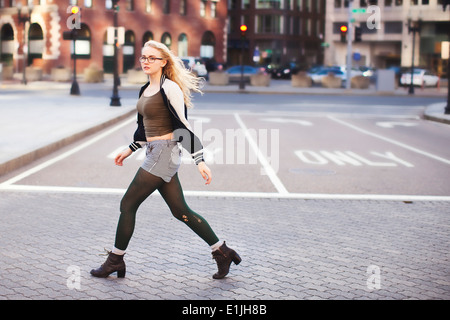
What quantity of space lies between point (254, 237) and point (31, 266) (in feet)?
7.52

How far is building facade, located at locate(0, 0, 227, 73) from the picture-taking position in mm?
64625

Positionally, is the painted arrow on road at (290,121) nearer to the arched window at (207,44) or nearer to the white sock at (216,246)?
the white sock at (216,246)

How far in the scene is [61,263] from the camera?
20.1ft

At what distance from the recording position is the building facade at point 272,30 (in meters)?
91.8

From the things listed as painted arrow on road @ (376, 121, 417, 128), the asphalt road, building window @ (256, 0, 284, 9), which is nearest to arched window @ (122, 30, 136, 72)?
building window @ (256, 0, 284, 9)

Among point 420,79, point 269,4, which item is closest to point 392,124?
point 420,79

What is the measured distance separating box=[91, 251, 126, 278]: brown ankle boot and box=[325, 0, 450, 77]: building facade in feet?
259

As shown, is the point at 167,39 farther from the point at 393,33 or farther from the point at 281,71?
the point at 393,33

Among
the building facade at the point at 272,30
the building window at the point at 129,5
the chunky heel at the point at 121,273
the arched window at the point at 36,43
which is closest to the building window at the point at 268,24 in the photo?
the building facade at the point at 272,30

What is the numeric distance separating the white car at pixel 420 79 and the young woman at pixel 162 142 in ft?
153

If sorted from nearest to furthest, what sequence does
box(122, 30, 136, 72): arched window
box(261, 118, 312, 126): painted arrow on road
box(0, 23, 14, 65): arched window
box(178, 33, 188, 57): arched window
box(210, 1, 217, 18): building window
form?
box(261, 118, 312, 126): painted arrow on road
box(122, 30, 136, 72): arched window
box(0, 23, 14, 65): arched window
box(178, 33, 188, 57): arched window
box(210, 1, 217, 18): building window

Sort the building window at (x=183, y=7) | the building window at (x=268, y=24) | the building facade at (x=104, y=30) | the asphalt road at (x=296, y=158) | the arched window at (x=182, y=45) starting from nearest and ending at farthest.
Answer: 1. the asphalt road at (x=296, y=158)
2. the building facade at (x=104, y=30)
3. the building window at (x=183, y=7)
4. the arched window at (x=182, y=45)
5. the building window at (x=268, y=24)

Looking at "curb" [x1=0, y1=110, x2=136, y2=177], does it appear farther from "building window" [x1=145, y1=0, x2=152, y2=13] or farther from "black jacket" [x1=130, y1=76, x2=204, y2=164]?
"building window" [x1=145, y1=0, x2=152, y2=13]

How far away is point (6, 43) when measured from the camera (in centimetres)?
6988
